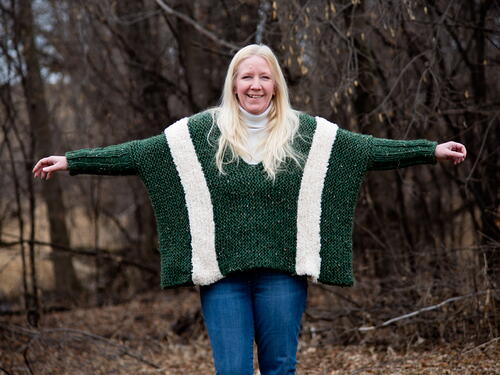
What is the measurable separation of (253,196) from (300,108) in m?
3.02

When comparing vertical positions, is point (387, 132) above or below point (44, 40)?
below

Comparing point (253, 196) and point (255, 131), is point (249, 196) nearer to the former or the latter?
point (253, 196)

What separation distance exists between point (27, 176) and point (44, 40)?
2.11 meters

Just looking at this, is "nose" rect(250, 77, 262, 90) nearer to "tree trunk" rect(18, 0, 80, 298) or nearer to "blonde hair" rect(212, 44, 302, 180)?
"blonde hair" rect(212, 44, 302, 180)

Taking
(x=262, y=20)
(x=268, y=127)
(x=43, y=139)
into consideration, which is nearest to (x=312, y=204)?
(x=268, y=127)

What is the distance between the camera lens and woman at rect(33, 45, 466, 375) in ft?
10.0

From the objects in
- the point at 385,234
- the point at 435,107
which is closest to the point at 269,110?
the point at 435,107

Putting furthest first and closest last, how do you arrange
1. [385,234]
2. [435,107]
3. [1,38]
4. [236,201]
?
[1,38] < [385,234] < [435,107] < [236,201]

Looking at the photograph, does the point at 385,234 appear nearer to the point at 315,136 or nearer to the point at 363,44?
the point at 363,44

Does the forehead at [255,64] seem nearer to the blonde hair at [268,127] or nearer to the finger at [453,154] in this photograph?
the blonde hair at [268,127]

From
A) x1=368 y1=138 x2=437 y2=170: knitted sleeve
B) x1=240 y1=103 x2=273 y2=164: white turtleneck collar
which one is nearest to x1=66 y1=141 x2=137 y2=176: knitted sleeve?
x1=240 y1=103 x2=273 y2=164: white turtleneck collar

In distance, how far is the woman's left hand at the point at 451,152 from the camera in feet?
10.3

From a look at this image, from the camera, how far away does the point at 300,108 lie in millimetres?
5977

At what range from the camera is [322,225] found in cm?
321
